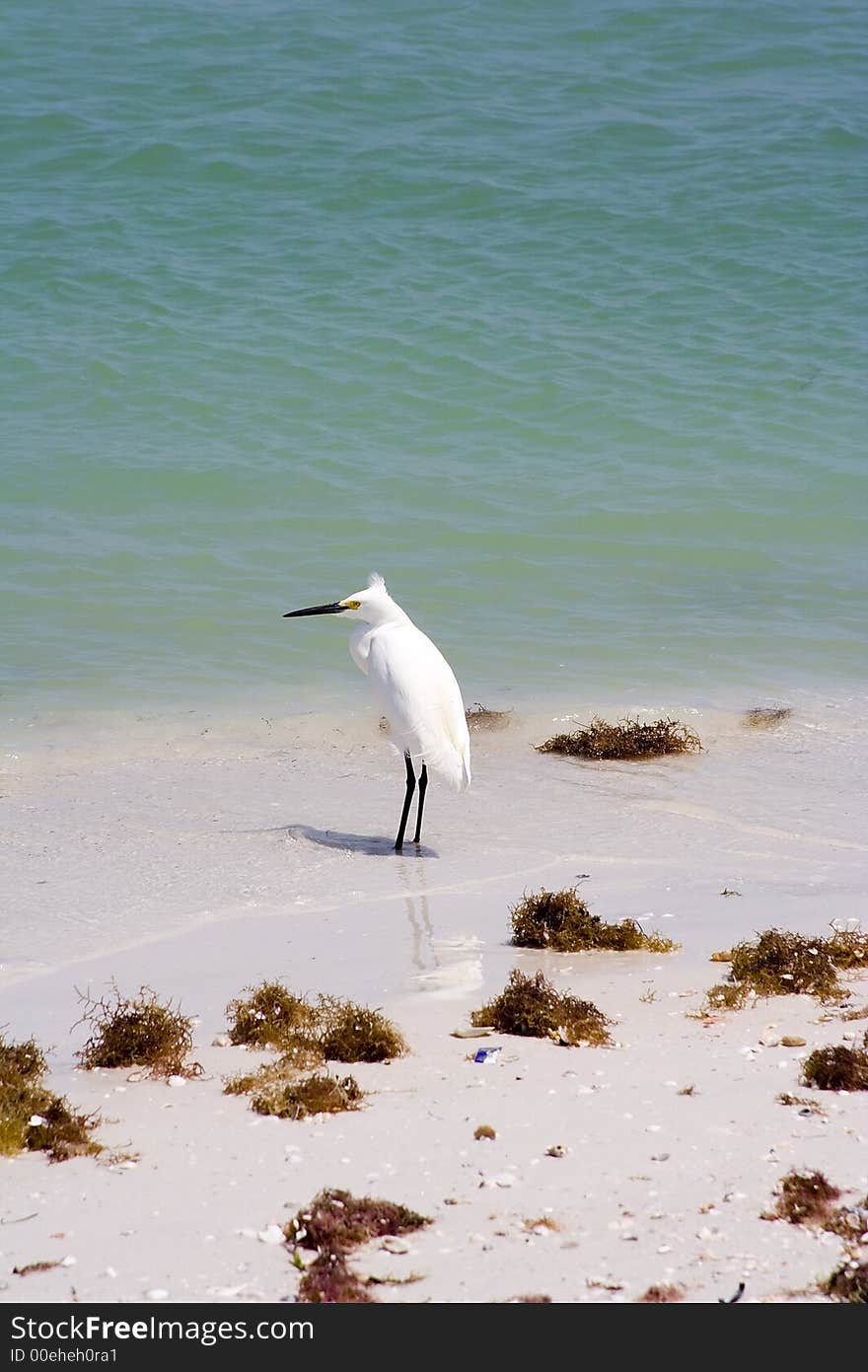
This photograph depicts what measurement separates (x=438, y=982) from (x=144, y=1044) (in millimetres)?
1361

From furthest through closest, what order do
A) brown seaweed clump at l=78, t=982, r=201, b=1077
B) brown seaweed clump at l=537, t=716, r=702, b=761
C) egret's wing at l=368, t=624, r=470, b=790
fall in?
brown seaweed clump at l=537, t=716, r=702, b=761 → egret's wing at l=368, t=624, r=470, b=790 → brown seaweed clump at l=78, t=982, r=201, b=1077

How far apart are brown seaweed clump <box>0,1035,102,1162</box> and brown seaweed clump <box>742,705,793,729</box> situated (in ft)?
20.9

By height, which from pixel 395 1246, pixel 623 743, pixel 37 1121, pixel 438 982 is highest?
pixel 395 1246

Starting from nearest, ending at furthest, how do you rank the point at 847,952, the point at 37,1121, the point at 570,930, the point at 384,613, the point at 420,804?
the point at 37,1121 → the point at 847,952 → the point at 570,930 → the point at 420,804 → the point at 384,613

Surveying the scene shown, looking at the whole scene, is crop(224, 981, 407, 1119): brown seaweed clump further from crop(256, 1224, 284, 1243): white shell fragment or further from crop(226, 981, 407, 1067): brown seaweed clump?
crop(256, 1224, 284, 1243): white shell fragment

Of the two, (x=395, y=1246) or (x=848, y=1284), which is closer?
(x=848, y=1284)

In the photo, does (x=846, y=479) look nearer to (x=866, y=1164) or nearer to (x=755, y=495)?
(x=755, y=495)

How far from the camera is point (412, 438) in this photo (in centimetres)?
1500

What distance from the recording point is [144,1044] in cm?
471

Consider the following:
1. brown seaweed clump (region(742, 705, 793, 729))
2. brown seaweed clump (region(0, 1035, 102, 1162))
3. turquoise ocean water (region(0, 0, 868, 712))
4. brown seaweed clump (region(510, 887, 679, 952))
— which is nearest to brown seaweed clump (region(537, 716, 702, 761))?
brown seaweed clump (region(742, 705, 793, 729))

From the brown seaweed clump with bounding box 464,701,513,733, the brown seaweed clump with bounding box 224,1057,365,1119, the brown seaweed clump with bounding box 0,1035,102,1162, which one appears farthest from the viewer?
the brown seaweed clump with bounding box 464,701,513,733

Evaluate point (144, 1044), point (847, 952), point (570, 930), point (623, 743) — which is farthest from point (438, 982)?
point (623, 743)

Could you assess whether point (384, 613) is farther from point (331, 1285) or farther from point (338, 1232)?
point (331, 1285)

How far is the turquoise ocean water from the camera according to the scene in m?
11.6
